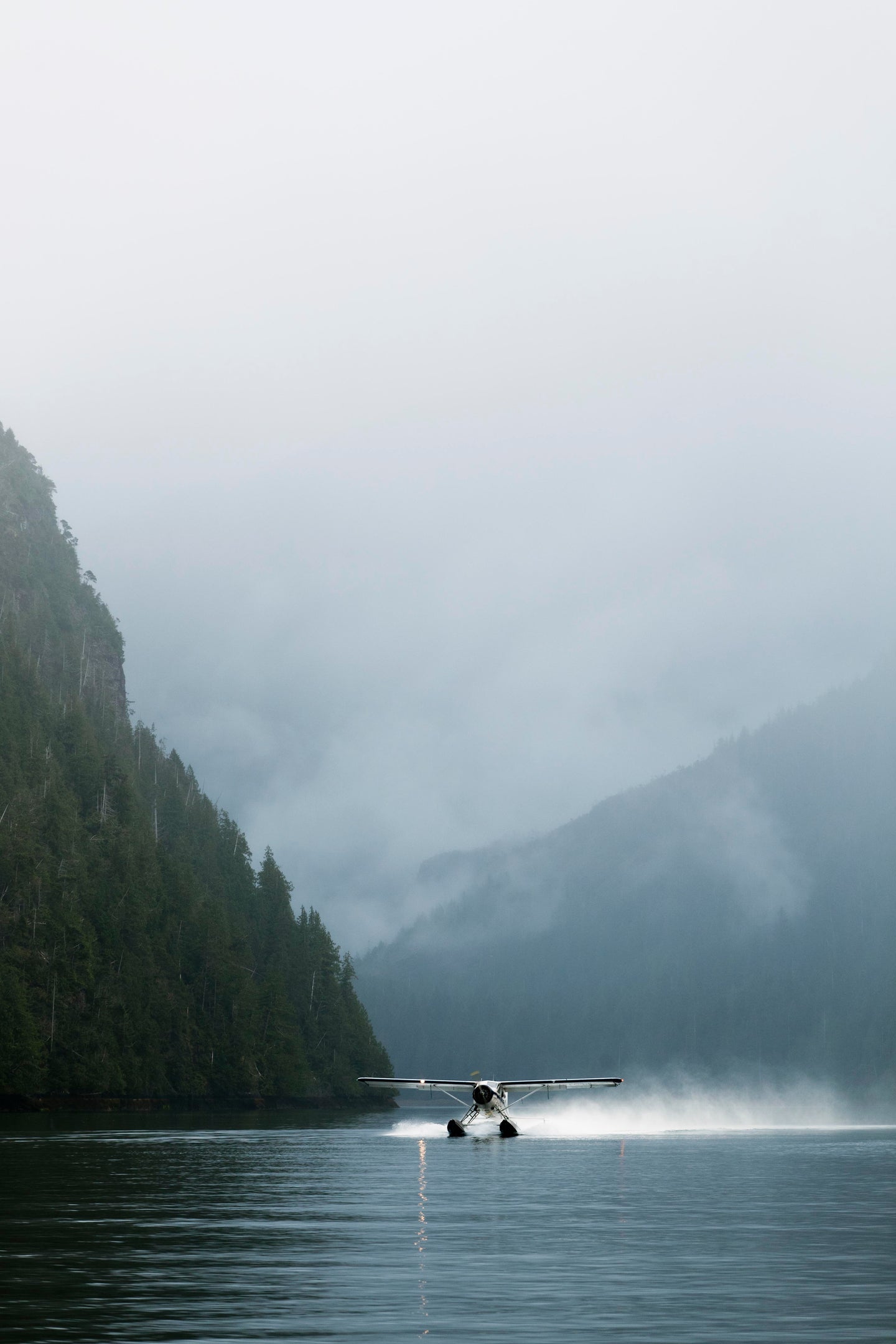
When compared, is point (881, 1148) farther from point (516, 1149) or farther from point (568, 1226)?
point (568, 1226)

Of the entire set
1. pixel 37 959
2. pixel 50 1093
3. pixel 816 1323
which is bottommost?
pixel 816 1323

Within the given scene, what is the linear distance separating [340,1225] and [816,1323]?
23774mm

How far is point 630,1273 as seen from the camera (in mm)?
36688

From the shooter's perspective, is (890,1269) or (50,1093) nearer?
(890,1269)

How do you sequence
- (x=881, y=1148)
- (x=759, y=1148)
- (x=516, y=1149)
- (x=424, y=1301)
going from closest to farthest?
(x=424, y=1301) < (x=516, y=1149) < (x=759, y=1148) < (x=881, y=1148)

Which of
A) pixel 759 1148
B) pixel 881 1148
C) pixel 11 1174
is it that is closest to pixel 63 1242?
pixel 11 1174

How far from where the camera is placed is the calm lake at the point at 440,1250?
95.6ft

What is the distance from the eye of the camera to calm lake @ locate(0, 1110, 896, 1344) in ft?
95.6

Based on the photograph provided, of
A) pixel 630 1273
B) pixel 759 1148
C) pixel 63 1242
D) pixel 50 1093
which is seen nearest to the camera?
pixel 630 1273

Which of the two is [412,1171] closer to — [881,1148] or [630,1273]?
[630,1273]

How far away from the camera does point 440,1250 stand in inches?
1651

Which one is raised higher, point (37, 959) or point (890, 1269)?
point (37, 959)

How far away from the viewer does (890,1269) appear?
37.6 m

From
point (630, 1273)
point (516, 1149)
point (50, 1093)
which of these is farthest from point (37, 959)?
point (630, 1273)
